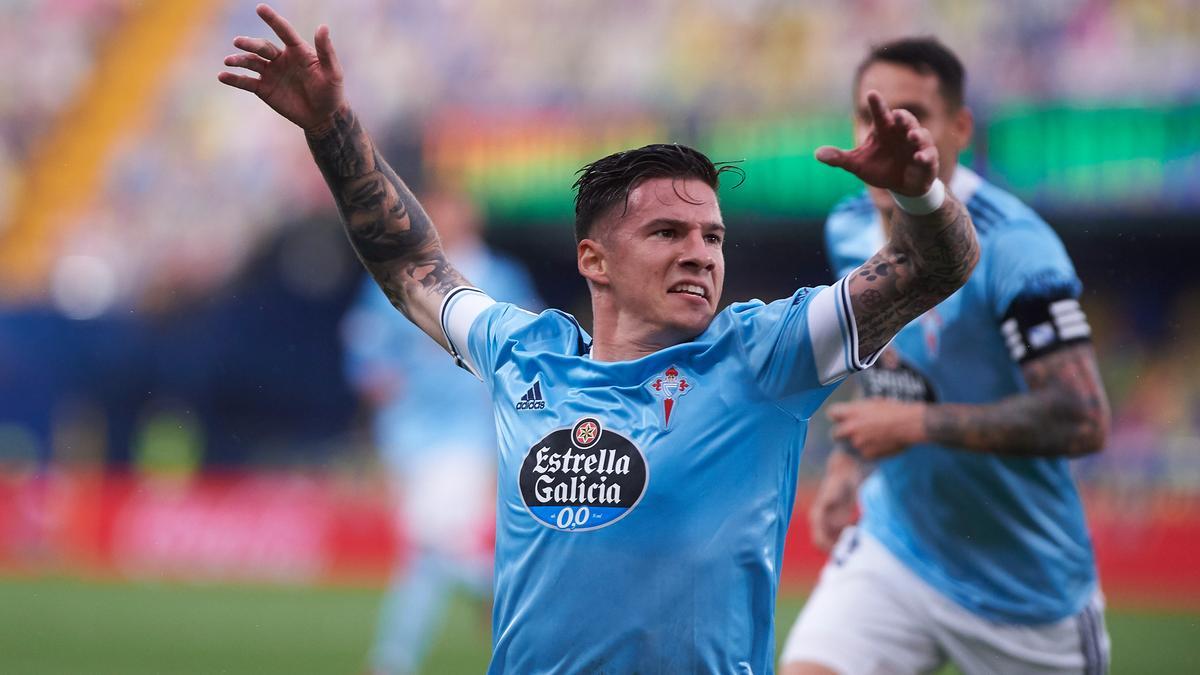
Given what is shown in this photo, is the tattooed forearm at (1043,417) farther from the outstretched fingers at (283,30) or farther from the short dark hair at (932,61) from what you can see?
the outstretched fingers at (283,30)

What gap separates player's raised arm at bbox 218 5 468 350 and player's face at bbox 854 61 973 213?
149cm

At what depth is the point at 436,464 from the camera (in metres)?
10.0

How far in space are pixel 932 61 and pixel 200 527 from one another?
12482 millimetres

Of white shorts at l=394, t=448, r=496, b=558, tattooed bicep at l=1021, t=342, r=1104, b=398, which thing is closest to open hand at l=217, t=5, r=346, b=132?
tattooed bicep at l=1021, t=342, r=1104, b=398

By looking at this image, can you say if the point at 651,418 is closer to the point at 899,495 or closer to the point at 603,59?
the point at 899,495

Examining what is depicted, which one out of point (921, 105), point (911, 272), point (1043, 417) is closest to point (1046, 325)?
point (1043, 417)

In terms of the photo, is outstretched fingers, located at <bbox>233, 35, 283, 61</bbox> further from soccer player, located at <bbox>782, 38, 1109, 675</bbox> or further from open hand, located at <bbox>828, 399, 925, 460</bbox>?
open hand, located at <bbox>828, 399, 925, 460</bbox>

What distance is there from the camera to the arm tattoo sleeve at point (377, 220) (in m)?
4.21

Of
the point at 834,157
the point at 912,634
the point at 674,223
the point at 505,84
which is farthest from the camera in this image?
the point at 505,84

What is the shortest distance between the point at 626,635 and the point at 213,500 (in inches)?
519

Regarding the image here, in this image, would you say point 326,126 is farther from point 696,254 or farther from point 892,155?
point 892,155

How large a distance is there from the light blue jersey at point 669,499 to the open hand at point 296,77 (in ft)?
3.77

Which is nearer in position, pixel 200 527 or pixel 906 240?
pixel 906 240

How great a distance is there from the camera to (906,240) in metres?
3.30
